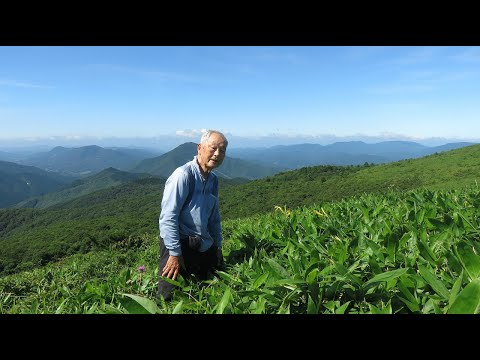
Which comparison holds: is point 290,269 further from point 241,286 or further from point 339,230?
point 339,230

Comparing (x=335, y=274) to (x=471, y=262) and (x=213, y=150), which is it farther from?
(x=213, y=150)

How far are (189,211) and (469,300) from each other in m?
2.46

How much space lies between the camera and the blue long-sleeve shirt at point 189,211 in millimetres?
3133

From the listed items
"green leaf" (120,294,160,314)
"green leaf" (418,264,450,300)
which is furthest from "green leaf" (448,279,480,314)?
"green leaf" (120,294,160,314)

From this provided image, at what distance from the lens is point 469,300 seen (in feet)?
4.00

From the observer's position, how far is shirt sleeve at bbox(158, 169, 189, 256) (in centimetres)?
310

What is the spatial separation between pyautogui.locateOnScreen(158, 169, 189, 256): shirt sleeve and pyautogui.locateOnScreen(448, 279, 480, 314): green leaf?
7.37 feet

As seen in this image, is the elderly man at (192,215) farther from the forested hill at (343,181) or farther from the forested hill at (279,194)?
the forested hill at (343,181)

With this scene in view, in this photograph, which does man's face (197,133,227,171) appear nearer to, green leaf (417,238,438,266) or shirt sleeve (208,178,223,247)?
shirt sleeve (208,178,223,247)

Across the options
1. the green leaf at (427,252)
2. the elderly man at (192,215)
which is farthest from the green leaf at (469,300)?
the elderly man at (192,215)

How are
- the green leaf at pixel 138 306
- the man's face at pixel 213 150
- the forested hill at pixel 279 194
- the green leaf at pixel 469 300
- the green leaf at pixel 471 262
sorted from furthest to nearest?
the forested hill at pixel 279 194 → the man's face at pixel 213 150 → the green leaf at pixel 471 262 → the green leaf at pixel 138 306 → the green leaf at pixel 469 300

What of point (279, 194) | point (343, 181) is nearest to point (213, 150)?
point (343, 181)
